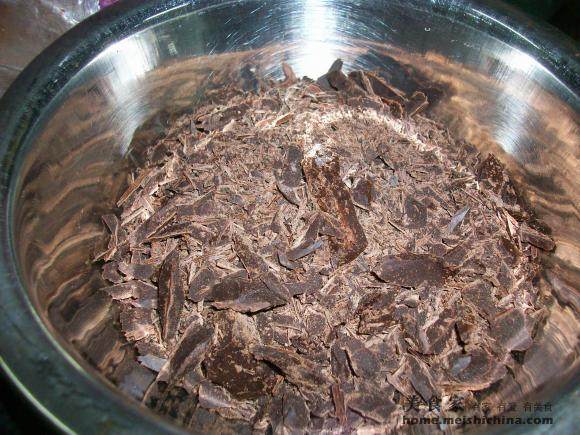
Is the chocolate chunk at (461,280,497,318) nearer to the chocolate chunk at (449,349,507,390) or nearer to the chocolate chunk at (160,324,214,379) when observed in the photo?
the chocolate chunk at (449,349,507,390)

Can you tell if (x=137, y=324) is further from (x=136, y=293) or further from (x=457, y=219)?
(x=457, y=219)

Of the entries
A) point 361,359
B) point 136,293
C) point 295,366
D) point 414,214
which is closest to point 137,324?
point 136,293

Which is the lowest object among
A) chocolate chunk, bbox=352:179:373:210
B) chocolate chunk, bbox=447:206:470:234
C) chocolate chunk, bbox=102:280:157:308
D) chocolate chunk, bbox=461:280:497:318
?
chocolate chunk, bbox=461:280:497:318

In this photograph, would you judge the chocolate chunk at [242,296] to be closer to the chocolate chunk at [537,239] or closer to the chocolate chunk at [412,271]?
the chocolate chunk at [412,271]

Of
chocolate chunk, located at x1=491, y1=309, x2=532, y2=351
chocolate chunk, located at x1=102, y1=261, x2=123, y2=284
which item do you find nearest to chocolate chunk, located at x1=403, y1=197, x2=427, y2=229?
chocolate chunk, located at x1=491, y1=309, x2=532, y2=351

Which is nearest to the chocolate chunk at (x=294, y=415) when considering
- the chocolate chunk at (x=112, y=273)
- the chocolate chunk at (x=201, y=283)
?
the chocolate chunk at (x=201, y=283)

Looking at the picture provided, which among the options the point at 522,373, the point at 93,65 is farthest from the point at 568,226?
the point at 93,65

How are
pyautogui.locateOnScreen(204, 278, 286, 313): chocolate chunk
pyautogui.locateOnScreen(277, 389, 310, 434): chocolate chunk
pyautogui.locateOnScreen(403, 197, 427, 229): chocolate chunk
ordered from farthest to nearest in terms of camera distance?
1. pyautogui.locateOnScreen(403, 197, 427, 229): chocolate chunk
2. pyautogui.locateOnScreen(204, 278, 286, 313): chocolate chunk
3. pyautogui.locateOnScreen(277, 389, 310, 434): chocolate chunk
